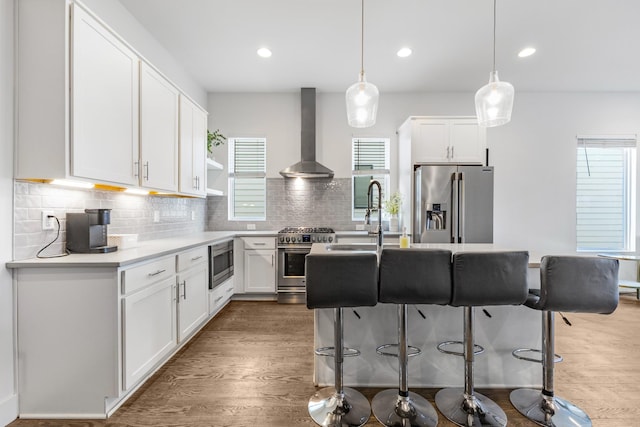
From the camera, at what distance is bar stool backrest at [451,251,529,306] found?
1596 mm

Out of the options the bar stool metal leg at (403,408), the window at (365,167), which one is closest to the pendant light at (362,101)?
the bar stool metal leg at (403,408)

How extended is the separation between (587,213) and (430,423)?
4681 millimetres

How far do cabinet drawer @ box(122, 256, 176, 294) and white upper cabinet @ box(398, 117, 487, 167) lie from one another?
121 inches

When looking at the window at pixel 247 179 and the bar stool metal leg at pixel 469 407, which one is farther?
the window at pixel 247 179

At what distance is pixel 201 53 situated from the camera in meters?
3.48

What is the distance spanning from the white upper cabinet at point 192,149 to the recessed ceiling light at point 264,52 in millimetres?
943

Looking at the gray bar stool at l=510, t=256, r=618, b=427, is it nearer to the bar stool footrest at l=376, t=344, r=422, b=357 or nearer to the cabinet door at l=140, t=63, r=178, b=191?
the bar stool footrest at l=376, t=344, r=422, b=357

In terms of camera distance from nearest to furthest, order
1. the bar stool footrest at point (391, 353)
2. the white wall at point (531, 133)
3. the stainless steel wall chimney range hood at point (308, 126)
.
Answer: the bar stool footrest at point (391, 353) < the stainless steel wall chimney range hood at point (308, 126) < the white wall at point (531, 133)

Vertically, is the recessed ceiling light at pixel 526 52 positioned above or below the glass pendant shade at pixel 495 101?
above

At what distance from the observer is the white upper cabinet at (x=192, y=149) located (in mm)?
3133

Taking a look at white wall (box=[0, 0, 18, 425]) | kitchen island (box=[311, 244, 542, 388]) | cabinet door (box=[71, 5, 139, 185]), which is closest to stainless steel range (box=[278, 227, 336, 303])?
kitchen island (box=[311, 244, 542, 388])

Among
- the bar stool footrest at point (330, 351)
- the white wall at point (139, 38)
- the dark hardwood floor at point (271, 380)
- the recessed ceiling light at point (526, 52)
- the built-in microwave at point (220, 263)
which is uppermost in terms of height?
the recessed ceiling light at point (526, 52)

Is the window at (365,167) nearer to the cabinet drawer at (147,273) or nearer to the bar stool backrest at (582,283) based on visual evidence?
the cabinet drawer at (147,273)

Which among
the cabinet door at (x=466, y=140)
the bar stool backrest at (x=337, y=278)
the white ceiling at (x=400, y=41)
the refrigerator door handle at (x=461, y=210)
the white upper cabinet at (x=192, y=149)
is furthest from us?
the cabinet door at (x=466, y=140)
